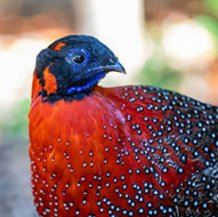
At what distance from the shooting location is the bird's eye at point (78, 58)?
4.39 metres

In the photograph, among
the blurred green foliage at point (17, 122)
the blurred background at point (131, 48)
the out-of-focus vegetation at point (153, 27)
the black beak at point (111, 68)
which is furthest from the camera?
the blurred background at point (131, 48)

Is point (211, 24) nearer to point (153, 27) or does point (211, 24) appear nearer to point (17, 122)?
point (153, 27)

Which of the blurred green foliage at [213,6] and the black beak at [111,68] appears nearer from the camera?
the black beak at [111,68]

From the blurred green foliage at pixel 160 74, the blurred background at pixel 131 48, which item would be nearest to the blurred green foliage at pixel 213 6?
the blurred background at pixel 131 48

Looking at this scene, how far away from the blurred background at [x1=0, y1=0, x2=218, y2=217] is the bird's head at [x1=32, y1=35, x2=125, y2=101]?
2718 mm

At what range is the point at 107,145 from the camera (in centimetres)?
458

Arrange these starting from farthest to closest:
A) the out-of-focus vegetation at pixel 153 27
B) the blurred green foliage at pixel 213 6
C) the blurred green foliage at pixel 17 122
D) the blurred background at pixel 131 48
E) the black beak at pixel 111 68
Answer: the blurred green foliage at pixel 213 6 < the blurred background at pixel 131 48 < the out-of-focus vegetation at pixel 153 27 < the blurred green foliage at pixel 17 122 < the black beak at pixel 111 68

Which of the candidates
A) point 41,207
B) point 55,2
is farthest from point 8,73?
point 41,207

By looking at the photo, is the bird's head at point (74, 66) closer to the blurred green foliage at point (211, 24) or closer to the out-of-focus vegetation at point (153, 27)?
the out-of-focus vegetation at point (153, 27)

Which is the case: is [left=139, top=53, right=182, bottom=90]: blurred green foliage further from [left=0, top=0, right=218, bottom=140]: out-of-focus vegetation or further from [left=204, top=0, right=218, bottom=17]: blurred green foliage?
[left=204, top=0, right=218, bottom=17]: blurred green foliage

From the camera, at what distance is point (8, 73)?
1007 cm

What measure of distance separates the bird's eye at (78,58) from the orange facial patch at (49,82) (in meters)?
0.14


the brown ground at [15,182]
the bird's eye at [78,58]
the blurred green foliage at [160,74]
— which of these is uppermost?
the bird's eye at [78,58]

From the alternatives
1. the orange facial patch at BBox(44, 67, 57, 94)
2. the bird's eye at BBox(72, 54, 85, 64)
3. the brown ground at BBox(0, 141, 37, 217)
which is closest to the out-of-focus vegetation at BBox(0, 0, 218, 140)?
the brown ground at BBox(0, 141, 37, 217)
